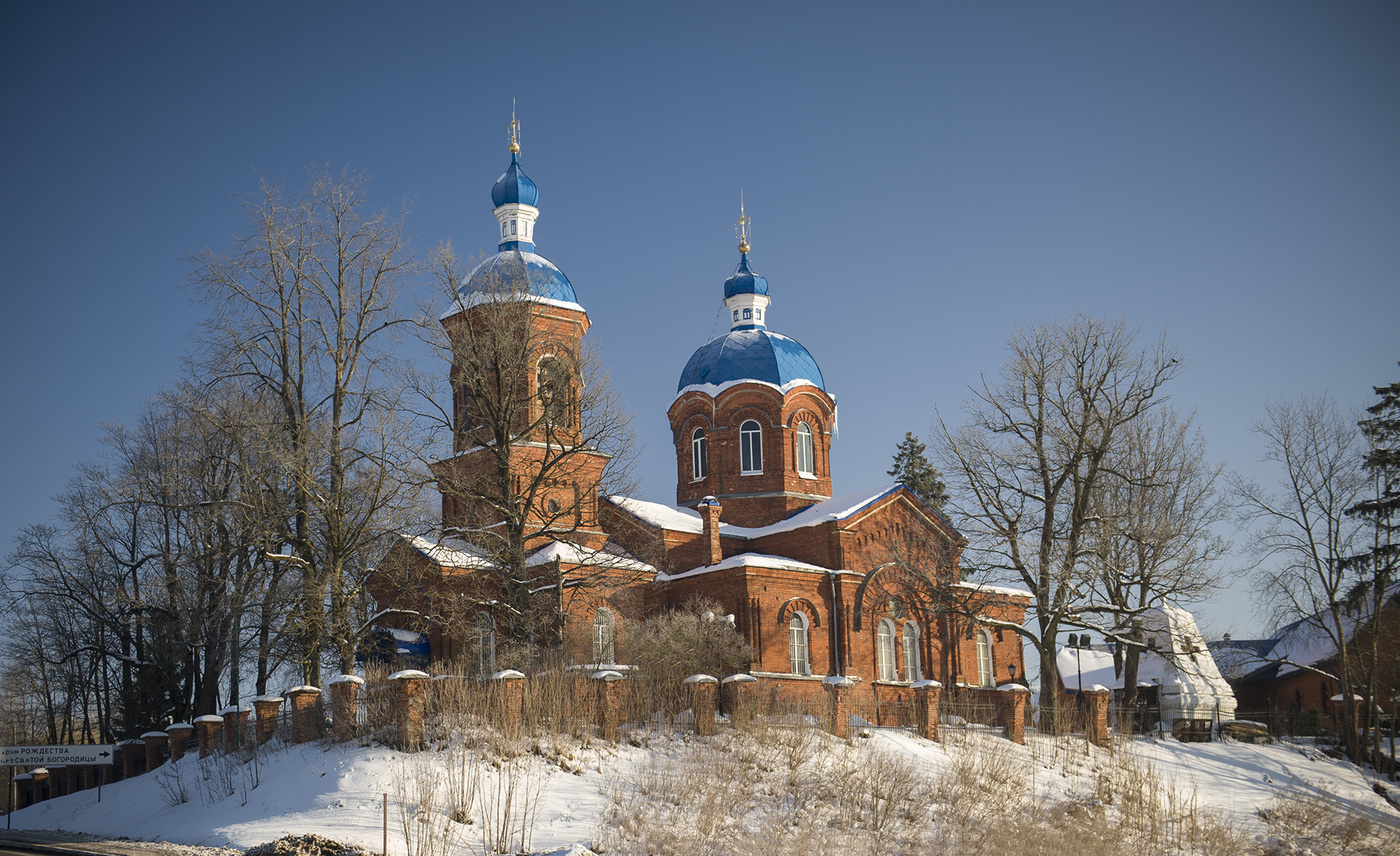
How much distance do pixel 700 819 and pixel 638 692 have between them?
4724 millimetres

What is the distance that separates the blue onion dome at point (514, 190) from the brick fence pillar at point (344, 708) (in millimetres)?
16070

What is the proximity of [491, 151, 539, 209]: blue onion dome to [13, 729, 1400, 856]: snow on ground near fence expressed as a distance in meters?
15.4

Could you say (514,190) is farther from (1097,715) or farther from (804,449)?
(1097,715)

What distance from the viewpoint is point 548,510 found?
85.4 feet

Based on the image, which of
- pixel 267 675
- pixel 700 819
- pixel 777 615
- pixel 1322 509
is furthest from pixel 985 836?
pixel 267 675

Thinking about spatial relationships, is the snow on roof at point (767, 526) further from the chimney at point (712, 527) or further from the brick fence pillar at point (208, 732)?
the brick fence pillar at point (208, 732)

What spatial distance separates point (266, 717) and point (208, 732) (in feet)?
7.00

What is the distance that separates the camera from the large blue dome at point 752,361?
3047 cm

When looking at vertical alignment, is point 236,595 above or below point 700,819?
above

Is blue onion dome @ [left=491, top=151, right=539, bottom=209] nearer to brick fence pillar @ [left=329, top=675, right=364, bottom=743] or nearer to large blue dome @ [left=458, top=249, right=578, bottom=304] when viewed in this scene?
large blue dome @ [left=458, top=249, right=578, bottom=304]

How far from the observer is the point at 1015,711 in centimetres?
2036

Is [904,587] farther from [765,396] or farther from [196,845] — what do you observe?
[196,845]

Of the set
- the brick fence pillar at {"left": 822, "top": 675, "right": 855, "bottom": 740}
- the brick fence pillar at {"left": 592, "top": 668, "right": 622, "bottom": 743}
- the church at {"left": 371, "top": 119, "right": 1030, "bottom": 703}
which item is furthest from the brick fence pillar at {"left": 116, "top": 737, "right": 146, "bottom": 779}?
the brick fence pillar at {"left": 822, "top": 675, "right": 855, "bottom": 740}

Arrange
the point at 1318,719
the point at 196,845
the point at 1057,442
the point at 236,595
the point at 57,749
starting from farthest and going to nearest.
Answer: the point at 1318,719, the point at 1057,442, the point at 236,595, the point at 57,749, the point at 196,845
